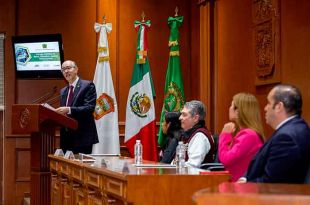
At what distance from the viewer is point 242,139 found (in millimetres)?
3469

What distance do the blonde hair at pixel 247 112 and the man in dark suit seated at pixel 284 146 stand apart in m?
0.49

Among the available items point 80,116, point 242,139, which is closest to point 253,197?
point 242,139

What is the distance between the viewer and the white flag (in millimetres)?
7812

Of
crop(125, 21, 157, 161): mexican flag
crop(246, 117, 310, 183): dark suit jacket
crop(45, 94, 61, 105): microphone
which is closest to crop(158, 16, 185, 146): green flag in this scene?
crop(125, 21, 157, 161): mexican flag

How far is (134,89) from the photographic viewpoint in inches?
317

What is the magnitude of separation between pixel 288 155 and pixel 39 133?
2.82m

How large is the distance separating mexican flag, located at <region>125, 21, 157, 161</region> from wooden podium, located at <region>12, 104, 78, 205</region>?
2597 millimetres

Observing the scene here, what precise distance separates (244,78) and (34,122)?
247 centimetres

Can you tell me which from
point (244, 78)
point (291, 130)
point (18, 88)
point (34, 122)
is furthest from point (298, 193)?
point (18, 88)

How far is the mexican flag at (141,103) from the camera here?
26.1ft

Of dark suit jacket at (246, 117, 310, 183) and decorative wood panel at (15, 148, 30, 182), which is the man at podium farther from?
dark suit jacket at (246, 117, 310, 183)

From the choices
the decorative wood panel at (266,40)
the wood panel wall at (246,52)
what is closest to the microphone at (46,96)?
the wood panel wall at (246,52)

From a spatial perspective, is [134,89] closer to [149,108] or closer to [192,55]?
[149,108]

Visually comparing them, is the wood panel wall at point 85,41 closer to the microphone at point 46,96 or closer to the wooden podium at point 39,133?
the microphone at point 46,96
